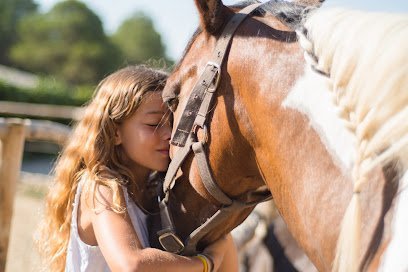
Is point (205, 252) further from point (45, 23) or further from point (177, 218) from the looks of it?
point (45, 23)

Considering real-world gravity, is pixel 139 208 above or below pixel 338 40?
below

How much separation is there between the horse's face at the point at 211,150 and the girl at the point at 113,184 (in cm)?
18

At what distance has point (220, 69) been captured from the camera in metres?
1.56

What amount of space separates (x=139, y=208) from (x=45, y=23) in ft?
231

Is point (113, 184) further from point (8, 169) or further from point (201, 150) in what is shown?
point (8, 169)

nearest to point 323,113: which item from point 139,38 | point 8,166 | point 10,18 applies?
point 8,166

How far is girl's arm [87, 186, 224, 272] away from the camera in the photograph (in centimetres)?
173

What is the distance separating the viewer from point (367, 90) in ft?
3.82

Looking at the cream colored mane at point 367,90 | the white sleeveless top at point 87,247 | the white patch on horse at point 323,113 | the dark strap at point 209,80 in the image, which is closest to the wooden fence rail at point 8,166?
the white sleeveless top at point 87,247

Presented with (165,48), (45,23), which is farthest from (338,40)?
(165,48)

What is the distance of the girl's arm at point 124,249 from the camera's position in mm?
1733

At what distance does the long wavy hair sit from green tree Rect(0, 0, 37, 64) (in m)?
67.0

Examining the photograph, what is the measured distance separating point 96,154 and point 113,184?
7.3 inches

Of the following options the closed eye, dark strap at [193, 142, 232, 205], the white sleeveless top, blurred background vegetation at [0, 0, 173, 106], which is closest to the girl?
the white sleeveless top
